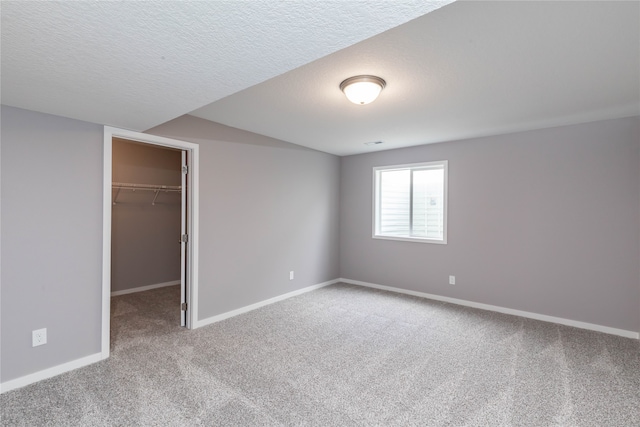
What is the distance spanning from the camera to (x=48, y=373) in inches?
97.4

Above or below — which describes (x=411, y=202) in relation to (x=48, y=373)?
above

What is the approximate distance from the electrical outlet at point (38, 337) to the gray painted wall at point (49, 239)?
29mm

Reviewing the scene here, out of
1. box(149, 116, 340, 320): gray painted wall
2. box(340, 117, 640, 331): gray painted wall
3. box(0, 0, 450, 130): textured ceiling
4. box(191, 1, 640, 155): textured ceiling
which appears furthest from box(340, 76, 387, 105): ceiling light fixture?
box(340, 117, 640, 331): gray painted wall

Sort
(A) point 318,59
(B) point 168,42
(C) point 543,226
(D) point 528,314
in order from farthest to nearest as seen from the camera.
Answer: (D) point 528,314 → (C) point 543,226 → (A) point 318,59 → (B) point 168,42

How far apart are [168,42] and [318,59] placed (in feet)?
2.91

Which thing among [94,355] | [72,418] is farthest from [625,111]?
[94,355]

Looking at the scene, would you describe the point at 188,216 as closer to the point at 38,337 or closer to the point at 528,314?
the point at 38,337

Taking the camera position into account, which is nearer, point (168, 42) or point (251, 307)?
point (168, 42)

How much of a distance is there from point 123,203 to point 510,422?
17.4ft

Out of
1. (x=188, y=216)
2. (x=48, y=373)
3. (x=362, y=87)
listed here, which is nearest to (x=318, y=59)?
(x=362, y=87)

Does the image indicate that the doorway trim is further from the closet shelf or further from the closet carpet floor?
the closet shelf

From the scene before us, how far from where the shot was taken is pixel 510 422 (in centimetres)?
197

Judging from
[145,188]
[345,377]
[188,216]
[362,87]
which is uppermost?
[362,87]

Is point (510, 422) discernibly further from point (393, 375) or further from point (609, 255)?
point (609, 255)
